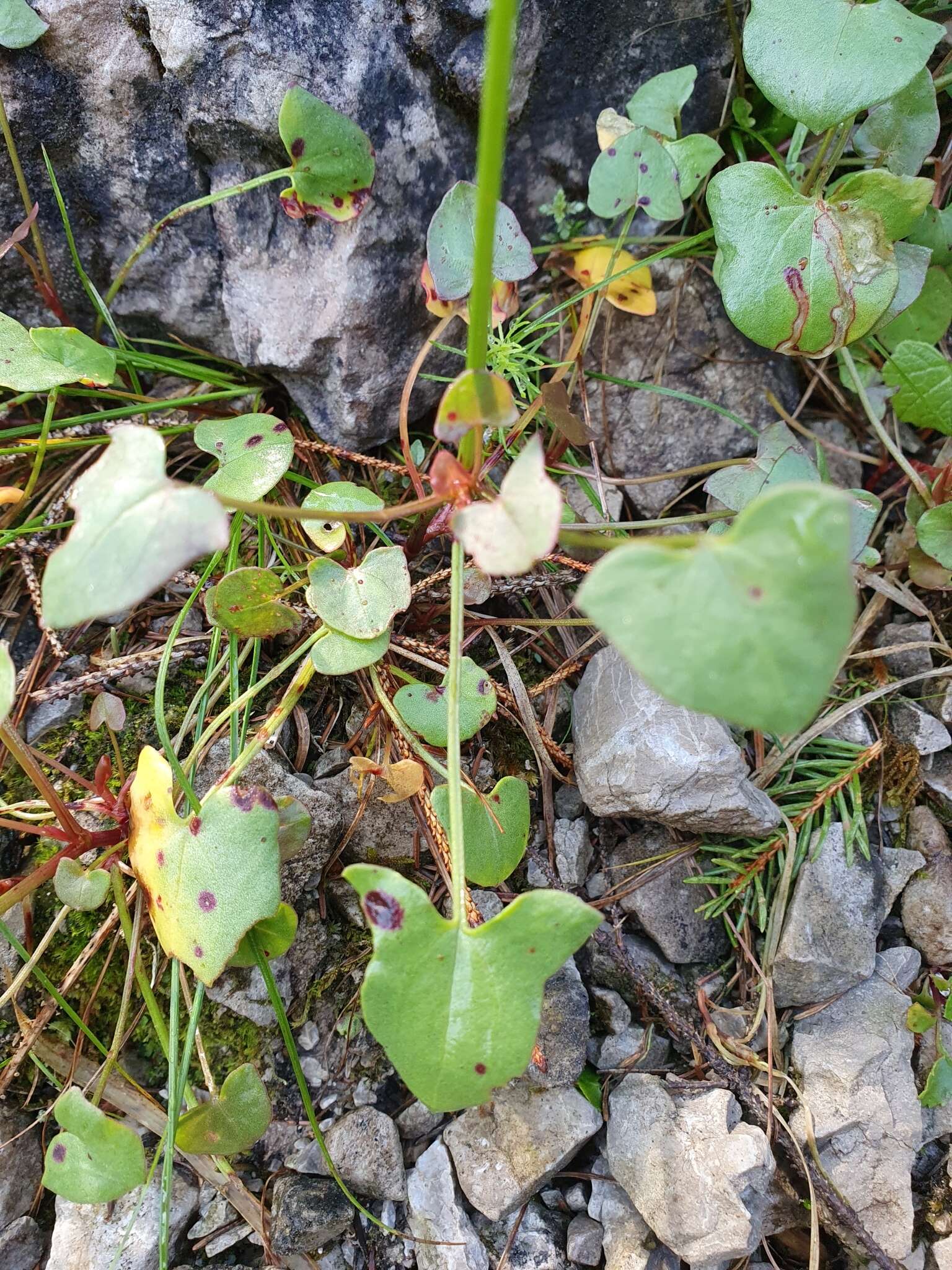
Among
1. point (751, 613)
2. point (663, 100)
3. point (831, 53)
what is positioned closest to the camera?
point (751, 613)

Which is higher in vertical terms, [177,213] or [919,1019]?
[177,213]

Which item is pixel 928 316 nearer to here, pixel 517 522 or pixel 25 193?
pixel 517 522

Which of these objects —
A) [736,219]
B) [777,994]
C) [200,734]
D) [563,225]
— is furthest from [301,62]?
[777,994]

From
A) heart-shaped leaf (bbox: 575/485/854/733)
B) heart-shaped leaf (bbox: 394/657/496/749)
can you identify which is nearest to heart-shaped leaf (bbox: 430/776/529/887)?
heart-shaped leaf (bbox: 394/657/496/749)

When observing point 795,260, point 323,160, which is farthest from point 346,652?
point 795,260

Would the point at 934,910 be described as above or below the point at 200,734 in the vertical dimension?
below

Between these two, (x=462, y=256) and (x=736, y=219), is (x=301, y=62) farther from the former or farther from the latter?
(x=736, y=219)

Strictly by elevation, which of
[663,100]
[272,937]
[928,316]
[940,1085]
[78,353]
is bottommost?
[940,1085]
